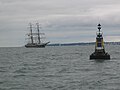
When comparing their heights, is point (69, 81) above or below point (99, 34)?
below

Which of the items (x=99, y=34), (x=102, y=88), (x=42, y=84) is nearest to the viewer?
(x=102, y=88)

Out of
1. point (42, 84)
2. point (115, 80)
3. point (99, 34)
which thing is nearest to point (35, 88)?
point (42, 84)

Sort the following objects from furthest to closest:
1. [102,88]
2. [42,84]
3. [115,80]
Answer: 1. [115,80]
2. [42,84]
3. [102,88]

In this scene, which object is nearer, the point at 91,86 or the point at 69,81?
the point at 91,86

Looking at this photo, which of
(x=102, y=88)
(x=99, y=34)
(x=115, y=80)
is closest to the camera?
(x=102, y=88)

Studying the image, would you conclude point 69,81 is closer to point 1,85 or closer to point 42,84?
point 42,84

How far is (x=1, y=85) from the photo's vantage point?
100 feet

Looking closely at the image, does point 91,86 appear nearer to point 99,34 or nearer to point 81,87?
point 81,87

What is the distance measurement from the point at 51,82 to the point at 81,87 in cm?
402

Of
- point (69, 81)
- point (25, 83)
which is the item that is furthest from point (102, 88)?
point (25, 83)

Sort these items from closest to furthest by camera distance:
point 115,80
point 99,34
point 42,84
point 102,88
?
point 102,88 < point 42,84 < point 115,80 < point 99,34

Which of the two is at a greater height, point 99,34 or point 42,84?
point 99,34

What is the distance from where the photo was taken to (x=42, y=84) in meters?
30.4

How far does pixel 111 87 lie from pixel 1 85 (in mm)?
9742
